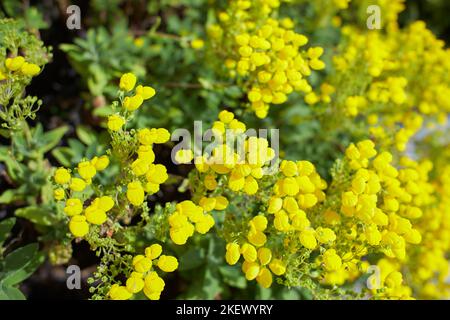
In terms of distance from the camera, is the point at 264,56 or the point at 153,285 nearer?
the point at 153,285

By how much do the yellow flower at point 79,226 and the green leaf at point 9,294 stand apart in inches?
17.9

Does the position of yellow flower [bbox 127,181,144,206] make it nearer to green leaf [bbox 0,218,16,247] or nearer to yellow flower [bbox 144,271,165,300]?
yellow flower [bbox 144,271,165,300]

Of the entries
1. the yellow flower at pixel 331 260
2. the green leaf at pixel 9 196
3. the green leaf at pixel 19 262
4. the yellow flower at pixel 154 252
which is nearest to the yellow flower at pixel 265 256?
the yellow flower at pixel 331 260

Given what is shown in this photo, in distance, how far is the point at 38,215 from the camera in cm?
156

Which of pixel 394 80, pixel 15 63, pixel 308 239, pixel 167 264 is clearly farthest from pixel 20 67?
pixel 394 80

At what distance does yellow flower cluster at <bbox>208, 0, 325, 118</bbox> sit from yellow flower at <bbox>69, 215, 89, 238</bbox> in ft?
2.19

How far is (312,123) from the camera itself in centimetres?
212

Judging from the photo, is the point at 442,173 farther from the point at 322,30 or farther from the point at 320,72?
the point at 322,30

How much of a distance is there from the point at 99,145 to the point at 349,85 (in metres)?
0.93

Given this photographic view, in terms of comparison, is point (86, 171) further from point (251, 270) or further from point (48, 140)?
point (48, 140)

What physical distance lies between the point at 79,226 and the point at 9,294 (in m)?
0.49
